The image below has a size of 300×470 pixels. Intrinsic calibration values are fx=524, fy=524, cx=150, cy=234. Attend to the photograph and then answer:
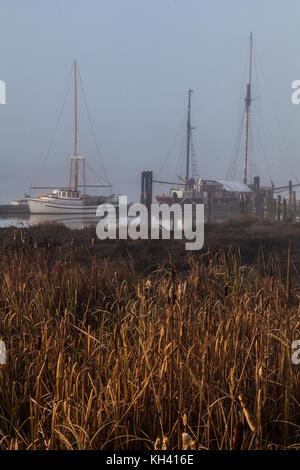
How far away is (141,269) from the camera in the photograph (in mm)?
9945

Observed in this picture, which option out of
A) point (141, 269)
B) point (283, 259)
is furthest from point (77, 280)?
point (283, 259)

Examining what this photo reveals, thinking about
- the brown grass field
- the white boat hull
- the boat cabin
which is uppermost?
the boat cabin

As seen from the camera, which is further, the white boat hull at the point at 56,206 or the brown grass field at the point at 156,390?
the white boat hull at the point at 56,206

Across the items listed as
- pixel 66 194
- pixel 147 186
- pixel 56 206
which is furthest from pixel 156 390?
pixel 66 194

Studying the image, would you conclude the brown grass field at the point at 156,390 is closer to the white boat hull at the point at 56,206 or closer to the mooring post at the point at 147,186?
the mooring post at the point at 147,186

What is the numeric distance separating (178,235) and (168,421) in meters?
11.6

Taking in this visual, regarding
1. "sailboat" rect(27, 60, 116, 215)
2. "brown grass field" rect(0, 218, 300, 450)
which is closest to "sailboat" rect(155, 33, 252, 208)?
"sailboat" rect(27, 60, 116, 215)

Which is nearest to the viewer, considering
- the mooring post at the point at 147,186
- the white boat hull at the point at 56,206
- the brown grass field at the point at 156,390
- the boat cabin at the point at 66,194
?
the brown grass field at the point at 156,390

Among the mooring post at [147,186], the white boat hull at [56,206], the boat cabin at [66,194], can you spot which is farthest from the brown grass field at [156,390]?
→ the boat cabin at [66,194]

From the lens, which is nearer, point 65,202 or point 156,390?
point 156,390

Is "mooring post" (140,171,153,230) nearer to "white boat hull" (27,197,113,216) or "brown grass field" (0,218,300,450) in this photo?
"white boat hull" (27,197,113,216)

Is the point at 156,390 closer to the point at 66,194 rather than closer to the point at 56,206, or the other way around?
the point at 56,206

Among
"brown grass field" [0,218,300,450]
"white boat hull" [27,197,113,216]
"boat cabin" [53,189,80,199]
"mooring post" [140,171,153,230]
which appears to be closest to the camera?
"brown grass field" [0,218,300,450]
